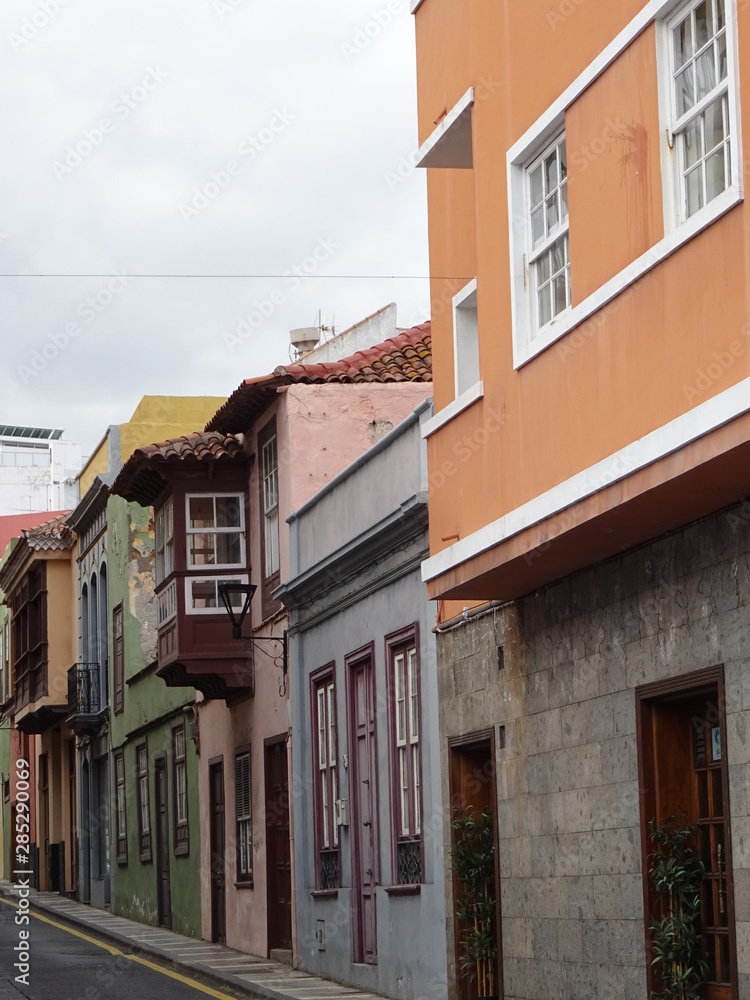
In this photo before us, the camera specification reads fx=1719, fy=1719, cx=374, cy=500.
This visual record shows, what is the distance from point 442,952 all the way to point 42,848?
27463 mm

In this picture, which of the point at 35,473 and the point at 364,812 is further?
A: the point at 35,473

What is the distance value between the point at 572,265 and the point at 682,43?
1.69 metres

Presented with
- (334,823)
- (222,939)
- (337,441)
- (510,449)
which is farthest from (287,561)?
(510,449)

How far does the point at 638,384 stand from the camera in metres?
9.45

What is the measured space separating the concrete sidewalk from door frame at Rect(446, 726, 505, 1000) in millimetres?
2074

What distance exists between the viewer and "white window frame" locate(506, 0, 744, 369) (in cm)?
843

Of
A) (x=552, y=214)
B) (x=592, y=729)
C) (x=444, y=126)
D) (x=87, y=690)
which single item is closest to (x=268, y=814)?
(x=592, y=729)

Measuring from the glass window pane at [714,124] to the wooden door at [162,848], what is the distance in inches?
799

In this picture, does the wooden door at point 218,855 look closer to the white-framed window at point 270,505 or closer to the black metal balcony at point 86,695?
the white-framed window at point 270,505

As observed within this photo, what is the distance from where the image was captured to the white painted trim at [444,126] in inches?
488

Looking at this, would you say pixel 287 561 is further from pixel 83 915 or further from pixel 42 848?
pixel 42 848

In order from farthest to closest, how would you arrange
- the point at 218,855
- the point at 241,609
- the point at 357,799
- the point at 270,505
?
the point at 218,855 < the point at 241,609 < the point at 270,505 < the point at 357,799

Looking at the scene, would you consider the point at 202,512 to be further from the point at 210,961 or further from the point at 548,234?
A: the point at 548,234

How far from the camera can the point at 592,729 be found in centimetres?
1155
